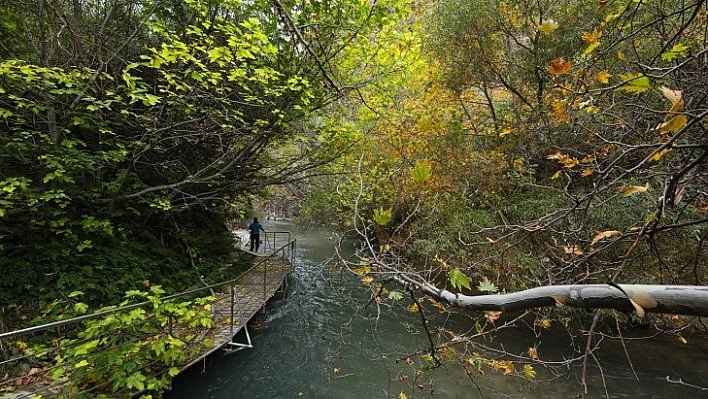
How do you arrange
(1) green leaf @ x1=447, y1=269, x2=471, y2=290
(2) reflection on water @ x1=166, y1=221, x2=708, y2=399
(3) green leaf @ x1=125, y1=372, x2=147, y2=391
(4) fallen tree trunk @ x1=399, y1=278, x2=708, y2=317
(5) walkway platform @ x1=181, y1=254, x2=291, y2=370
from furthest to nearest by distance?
(5) walkway platform @ x1=181, y1=254, x2=291, y2=370 < (2) reflection on water @ x1=166, y1=221, x2=708, y2=399 < (3) green leaf @ x1=125, y1=372, x2=147, y2=391 < (1) green leaf @ x1=447, y1=269, x2=471, y2=290 < (4) fallen tree trunk @ x1=399, y1=278, x2=708, y2=317

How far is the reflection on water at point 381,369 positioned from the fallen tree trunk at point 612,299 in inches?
146

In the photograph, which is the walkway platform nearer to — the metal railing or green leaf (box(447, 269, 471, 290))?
the metal railing

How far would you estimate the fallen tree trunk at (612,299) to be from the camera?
807mm

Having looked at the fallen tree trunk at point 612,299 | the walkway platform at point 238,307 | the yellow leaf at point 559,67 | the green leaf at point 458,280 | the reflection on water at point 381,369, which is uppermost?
the yellow leaf at point 559,67

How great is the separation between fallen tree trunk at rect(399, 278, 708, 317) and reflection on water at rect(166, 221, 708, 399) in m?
3.71

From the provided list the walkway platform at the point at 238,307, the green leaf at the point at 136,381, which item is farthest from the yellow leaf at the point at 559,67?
the walkway platform at the point at 238,307

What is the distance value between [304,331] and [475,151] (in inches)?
232

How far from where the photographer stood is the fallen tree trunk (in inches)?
31.8

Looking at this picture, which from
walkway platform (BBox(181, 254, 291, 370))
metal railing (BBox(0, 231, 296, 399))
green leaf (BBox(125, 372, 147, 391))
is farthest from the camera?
walkway platform (BBox(181, 254, 291, 370))

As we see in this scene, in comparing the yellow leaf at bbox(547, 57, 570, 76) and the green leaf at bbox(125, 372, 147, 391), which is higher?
the yellow leaf at bbox(547, 57, 570, 76)

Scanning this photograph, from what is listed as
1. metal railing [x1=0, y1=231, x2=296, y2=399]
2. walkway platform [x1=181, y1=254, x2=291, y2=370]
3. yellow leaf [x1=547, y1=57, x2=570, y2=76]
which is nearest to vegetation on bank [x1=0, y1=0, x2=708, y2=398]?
metal railing [x1=0, y1=231, x2=296, y2=399]

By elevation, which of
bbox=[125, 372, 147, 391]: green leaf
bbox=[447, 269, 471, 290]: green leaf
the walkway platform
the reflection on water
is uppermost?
bbox=[447, 269, 471, 290]: green leaf

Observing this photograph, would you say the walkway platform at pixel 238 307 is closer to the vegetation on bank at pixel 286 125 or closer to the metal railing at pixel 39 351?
the metal railing at pixel 39 351

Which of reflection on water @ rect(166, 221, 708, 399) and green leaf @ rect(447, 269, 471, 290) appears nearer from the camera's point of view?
green leaf @ rect(447, 269, 471, 290)
